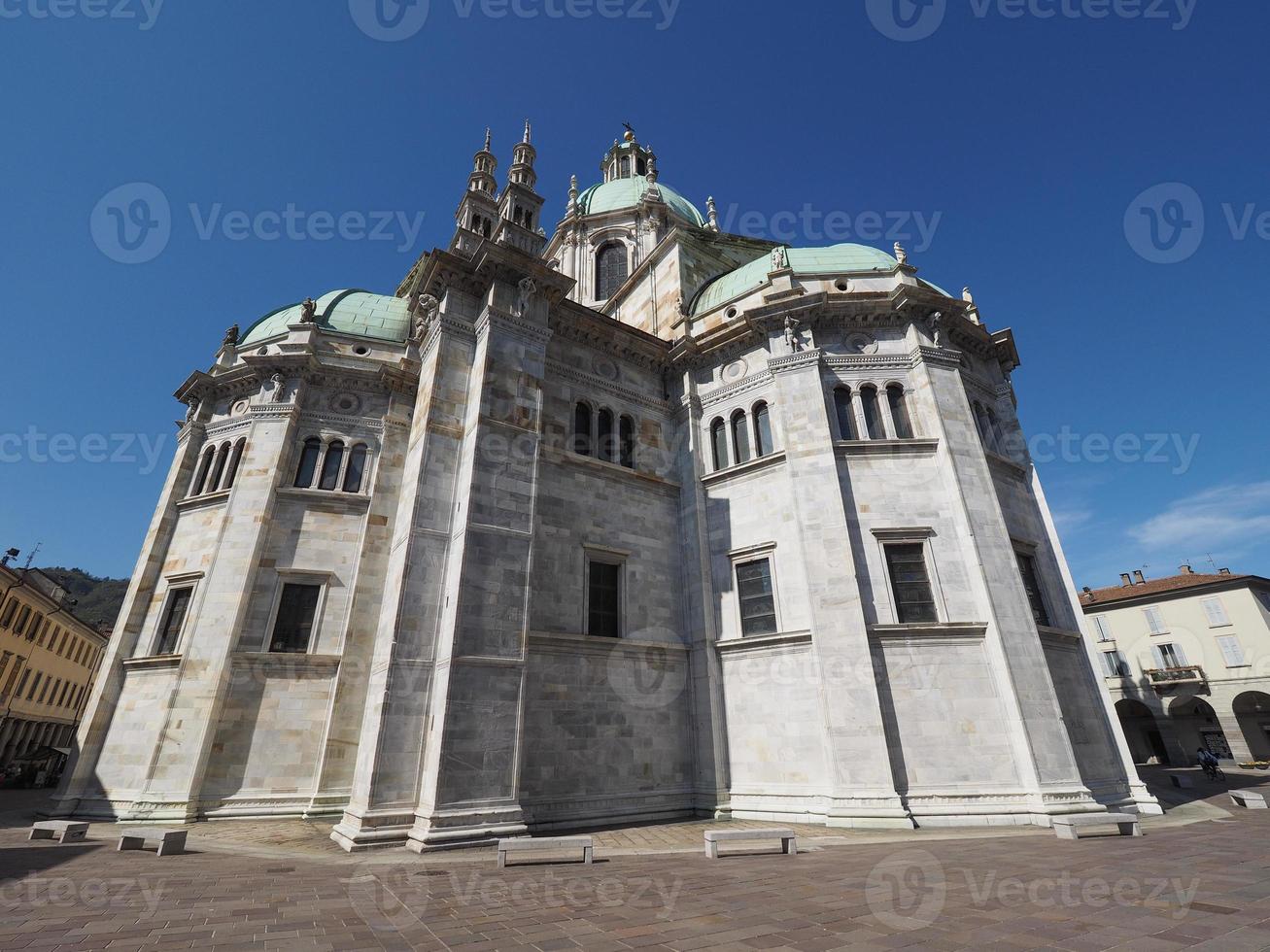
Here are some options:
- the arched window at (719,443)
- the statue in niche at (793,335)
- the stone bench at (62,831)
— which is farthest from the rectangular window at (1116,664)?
the stone bench at (62,831)

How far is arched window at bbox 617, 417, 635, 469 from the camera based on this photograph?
19.1m

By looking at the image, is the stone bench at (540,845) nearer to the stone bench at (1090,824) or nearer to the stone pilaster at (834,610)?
the stone pilaster at (834,610)

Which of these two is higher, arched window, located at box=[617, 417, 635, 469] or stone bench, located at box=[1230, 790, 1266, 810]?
arched window, located at box=[617, 417, 635, 469]

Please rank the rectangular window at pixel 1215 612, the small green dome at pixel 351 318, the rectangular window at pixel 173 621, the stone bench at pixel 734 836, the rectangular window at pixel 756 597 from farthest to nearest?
the rectangular window at pixel 1215 612, the small green dome at pixel 351 318, the rectangular window at pixel 173 621, the rectangular window at pixel 756 597, the stone bench at pixel 734 836

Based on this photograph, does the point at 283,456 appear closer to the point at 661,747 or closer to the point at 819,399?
the point at 661,747

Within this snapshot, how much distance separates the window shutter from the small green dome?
4977 centimetres

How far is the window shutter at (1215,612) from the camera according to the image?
3625 centimetres

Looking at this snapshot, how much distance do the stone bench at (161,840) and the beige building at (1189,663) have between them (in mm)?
42835

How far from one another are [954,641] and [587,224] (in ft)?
97.2

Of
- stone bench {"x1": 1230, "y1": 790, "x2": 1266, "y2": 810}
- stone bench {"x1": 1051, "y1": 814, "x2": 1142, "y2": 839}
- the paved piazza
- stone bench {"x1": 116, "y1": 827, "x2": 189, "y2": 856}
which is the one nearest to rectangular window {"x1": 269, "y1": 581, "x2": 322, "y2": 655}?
stone bench {"x1": 116, "y1": 827, "x2": 189, "y2": 856}

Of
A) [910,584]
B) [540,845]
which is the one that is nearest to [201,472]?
[540,845]

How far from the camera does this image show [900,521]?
639 inches

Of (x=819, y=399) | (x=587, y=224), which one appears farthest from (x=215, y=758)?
(x=587, y=224)

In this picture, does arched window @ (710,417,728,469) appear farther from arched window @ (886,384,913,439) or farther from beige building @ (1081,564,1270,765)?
beige building @ (1081,564,1270,765)
